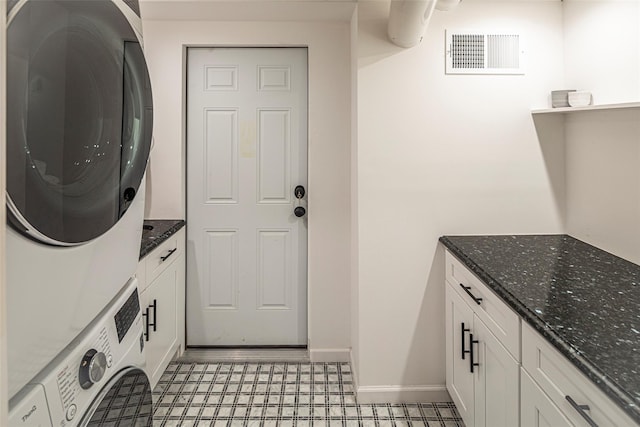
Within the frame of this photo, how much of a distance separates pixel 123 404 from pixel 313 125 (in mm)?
1982

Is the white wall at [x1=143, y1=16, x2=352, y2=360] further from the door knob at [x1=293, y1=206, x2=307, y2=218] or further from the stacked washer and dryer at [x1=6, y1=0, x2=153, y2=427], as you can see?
the stacked washer and dryer at [x1=6, y1=0, x2=153, y2=427]

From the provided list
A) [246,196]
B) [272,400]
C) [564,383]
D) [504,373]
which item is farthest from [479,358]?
[246,196]

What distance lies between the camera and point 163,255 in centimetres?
248

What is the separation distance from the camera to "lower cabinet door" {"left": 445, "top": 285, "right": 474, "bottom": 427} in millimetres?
1935

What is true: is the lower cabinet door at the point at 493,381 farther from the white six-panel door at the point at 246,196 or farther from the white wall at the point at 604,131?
the white six-panel door at the point at 246,196

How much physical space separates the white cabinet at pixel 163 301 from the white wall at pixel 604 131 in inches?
82.6

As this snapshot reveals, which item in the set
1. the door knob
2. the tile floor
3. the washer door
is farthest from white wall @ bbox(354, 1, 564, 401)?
the washer door

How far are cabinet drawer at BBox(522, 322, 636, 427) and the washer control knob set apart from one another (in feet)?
3.53

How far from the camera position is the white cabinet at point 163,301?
7.16ft

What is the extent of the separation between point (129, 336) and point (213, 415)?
48.5 inches

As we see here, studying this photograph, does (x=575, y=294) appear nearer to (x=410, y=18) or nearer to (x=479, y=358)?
(x=479, y=358)

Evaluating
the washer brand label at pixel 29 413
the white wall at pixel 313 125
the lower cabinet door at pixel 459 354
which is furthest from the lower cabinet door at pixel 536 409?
the white wall at pixel 313 125

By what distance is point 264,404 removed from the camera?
240 cm

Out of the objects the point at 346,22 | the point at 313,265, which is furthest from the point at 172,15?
the point at 313,265
